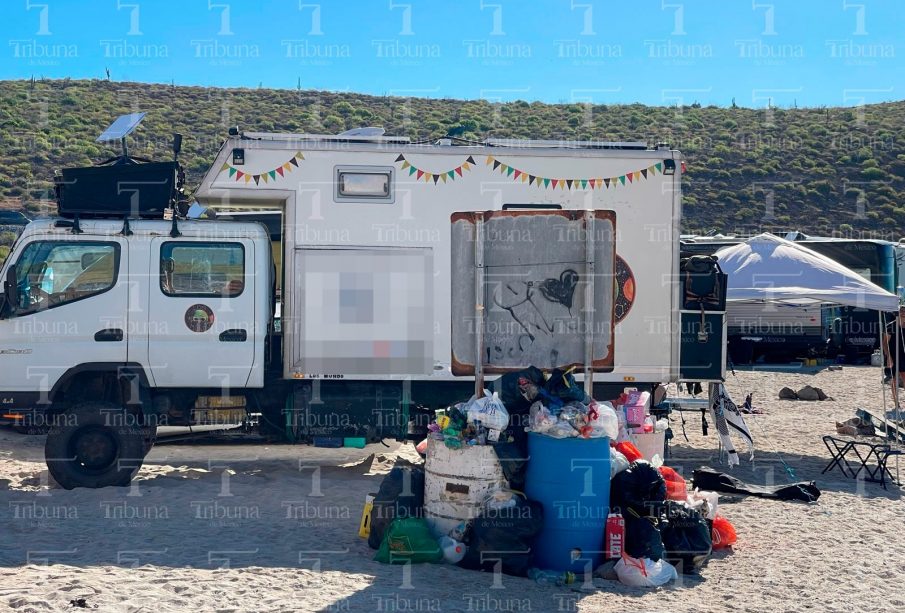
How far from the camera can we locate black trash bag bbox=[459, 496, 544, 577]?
6191 millimetres

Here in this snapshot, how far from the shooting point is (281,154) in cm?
Answer: 906

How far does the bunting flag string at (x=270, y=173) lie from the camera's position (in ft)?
29.7

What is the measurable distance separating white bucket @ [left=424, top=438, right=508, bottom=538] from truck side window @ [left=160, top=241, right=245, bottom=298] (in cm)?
324

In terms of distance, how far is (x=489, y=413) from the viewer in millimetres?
6516

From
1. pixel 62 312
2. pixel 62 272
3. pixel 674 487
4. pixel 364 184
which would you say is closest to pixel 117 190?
pixel 62 272

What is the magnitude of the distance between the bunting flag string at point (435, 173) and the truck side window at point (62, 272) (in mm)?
2844

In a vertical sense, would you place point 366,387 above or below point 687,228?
below

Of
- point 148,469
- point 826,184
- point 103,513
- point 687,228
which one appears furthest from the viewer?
point 826,184

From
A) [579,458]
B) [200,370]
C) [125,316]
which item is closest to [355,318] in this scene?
[200,370]

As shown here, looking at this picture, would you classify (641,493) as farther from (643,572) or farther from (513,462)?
(513,462)

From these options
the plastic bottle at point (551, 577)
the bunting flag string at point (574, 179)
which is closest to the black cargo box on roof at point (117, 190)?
the bunting flag string at point (574, 179)

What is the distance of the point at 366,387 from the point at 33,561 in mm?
3594

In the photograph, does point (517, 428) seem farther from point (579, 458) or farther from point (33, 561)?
point (33, 561)

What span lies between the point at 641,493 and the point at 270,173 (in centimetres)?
479
